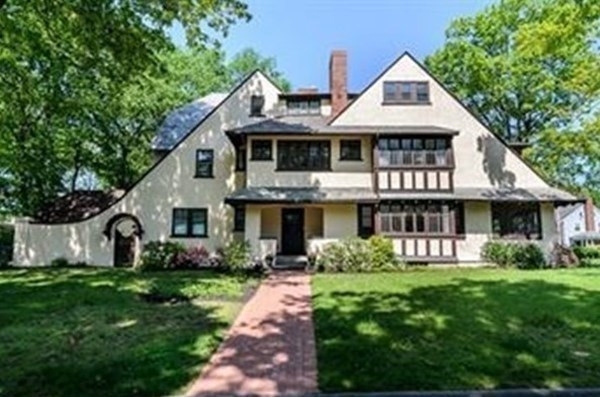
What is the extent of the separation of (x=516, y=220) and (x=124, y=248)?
1725 cm

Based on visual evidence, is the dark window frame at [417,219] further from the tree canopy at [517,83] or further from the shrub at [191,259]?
the tree canopy at [517,83]

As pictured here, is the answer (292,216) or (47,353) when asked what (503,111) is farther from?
(47,353)

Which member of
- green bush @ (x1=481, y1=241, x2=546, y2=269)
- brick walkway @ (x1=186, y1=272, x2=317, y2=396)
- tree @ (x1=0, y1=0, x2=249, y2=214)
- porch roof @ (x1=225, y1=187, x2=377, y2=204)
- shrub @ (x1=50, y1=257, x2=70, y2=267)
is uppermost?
tree @ (x1=0, y1=0, x2=249, y2=214)

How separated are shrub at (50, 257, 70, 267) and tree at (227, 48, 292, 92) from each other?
2820cm

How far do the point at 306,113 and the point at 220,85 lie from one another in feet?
69.1

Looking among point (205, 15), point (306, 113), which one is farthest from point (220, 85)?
point (205, 15)

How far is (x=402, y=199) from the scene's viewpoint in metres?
22.3

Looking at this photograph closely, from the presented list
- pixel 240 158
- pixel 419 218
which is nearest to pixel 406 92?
pixel 419 218

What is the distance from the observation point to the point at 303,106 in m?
26.3

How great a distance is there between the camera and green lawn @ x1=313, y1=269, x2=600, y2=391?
7328 mm

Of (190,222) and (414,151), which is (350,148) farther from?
(190,222)

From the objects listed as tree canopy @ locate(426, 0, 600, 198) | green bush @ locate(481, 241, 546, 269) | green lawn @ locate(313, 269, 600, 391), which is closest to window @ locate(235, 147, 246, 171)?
green lawn @ locate(313, 269, 600, 391)

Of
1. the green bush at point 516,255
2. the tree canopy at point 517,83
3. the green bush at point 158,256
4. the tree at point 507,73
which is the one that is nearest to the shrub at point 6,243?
the green bush at point 158,256

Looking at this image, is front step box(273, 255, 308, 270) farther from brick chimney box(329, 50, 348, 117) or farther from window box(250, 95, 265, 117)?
brick chimney box(329, 50, 348, 117)
